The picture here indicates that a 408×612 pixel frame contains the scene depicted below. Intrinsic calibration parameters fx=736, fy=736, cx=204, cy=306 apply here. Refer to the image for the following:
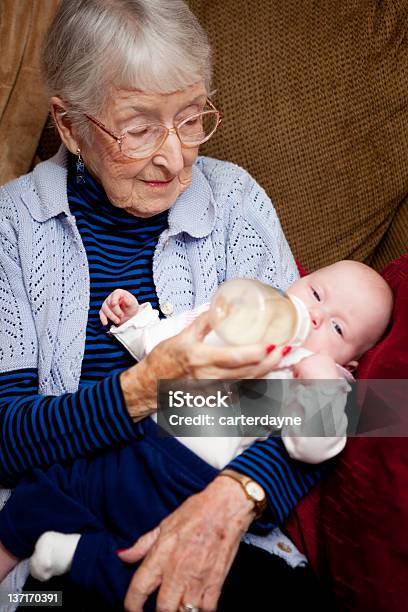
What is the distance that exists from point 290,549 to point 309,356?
0.41m

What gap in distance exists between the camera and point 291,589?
1361mm

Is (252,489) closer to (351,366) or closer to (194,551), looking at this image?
(194,551)

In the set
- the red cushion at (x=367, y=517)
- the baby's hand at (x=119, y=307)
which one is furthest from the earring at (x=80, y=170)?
the red cushion at (x=367, y=517)

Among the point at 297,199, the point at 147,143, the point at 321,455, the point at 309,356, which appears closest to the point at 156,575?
the point at 321,455

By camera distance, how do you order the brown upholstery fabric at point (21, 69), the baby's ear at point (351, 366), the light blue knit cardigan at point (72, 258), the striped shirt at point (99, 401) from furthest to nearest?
the brown upholstery fabric at point (21, 69)
the light blue knit cardigan at point (72, 258)
the baby's ear at point (351, 366)
the striped shirt at point (99, 401)

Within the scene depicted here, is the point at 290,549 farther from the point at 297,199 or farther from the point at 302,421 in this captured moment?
the point at 297,199

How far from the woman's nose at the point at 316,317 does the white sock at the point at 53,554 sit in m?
0.58

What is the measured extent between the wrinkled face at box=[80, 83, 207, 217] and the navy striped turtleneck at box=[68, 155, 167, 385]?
6cm

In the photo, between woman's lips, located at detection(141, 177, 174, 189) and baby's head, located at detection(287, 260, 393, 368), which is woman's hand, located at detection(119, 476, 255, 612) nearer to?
baby's head, located at detection(287, 260, 393, 368)

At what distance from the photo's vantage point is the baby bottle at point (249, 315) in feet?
4.00

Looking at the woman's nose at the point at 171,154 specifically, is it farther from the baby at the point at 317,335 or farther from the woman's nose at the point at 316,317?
the woman's nose at the point at 316,317

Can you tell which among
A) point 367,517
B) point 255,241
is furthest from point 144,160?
point 367,517

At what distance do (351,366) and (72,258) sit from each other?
64 centimetres

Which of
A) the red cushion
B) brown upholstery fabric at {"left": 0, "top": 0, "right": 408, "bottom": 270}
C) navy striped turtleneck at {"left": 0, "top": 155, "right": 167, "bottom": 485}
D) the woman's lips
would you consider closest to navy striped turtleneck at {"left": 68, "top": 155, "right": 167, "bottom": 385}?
navy striped turtleneck at {"left": 0, "top": 155, "right": 167, "bottom": 485}
